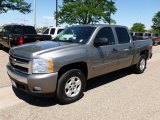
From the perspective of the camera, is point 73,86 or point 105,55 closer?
point 73,86

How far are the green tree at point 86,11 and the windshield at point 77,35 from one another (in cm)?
2835

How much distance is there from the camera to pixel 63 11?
35906 millimetres

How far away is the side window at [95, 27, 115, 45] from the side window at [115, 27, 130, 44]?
1.24ft

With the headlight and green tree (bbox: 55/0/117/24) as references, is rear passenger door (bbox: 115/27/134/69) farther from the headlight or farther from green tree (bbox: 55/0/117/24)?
green tree (bbox: 55/0/117/24)

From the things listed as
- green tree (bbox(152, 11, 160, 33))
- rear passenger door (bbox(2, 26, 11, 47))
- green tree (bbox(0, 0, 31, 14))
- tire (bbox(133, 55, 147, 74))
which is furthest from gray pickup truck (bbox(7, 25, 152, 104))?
green tree (bbox(152, 11, 160, 33))

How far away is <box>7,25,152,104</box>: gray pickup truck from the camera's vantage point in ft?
14.7

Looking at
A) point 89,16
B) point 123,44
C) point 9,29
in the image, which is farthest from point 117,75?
point 89,16

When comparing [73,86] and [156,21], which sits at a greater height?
[156,21]

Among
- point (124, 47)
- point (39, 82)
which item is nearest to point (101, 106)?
point (39, 82)

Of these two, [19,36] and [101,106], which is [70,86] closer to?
[101,106]

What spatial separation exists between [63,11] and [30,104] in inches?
1268

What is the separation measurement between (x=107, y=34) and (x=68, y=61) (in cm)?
192

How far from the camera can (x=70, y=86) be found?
16.6 feet

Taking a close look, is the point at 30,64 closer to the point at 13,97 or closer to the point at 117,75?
the point at 13,97
